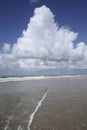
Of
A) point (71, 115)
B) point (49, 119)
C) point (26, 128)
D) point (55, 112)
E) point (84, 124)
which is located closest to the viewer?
point (26, 128)

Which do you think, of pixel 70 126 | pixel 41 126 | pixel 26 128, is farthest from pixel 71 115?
pixel 26 128

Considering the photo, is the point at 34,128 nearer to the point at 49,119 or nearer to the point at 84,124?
the point at 49,119

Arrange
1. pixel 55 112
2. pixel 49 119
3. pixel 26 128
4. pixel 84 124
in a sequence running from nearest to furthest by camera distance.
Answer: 1. pixel 26 128
2. pixel 84 124
3. pixel 49 119
4. pixel 55 112

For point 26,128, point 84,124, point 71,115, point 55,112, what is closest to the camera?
point 26,128

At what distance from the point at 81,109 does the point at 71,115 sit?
97.4 inches

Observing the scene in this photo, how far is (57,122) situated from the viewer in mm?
12562

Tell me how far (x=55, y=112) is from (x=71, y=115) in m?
1.66

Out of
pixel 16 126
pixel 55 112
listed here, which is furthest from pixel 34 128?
pixel 55 112

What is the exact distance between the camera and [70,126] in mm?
11727

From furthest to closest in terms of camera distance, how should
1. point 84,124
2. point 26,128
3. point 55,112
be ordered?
1. point 55,112
2. point 84,124
3. point 26,128

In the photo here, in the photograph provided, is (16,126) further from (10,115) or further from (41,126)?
(10,115)

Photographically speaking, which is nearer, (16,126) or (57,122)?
(16,126)

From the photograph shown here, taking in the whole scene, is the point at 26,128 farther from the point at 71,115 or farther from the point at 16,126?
the point at 71,115

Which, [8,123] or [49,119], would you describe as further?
[49,119]
